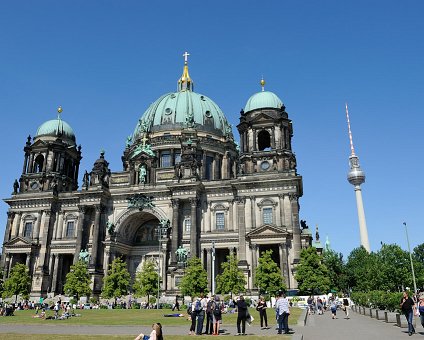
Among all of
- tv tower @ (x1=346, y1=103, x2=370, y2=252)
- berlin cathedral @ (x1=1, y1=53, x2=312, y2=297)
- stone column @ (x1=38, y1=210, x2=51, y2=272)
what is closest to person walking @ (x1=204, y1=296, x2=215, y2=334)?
berlin cathedral @ (x1=1, y1=53, x2=312, y2=297)

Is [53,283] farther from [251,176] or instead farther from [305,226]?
[305,226]

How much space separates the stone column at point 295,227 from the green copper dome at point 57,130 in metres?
42.9

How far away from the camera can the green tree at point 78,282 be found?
54156 millimetres

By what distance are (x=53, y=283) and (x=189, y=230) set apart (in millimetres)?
22648

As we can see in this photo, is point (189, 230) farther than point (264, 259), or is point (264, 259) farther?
point (189, 230)

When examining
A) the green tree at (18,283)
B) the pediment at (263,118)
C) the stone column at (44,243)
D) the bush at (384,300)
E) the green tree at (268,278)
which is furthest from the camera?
the stone column at (44,243)

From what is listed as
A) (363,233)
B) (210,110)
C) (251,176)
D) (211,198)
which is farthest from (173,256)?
(363,233)

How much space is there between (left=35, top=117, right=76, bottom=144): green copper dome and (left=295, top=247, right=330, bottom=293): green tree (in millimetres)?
47298

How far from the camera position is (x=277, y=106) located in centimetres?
6334

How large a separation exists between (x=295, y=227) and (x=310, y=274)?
7.12 metres

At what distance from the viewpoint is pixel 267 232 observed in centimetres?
5444

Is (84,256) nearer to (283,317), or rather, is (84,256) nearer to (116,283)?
(116,283)

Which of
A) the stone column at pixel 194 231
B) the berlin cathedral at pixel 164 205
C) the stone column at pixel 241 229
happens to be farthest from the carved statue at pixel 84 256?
the stone column at pixel 241 229

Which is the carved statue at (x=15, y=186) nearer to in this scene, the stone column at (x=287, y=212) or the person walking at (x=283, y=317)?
the stone column at (x=287, y=212)
